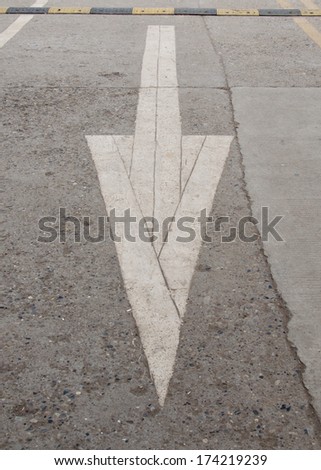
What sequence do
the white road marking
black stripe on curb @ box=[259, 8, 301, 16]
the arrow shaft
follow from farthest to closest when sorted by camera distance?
black stripe on curb @ box=[259, 8, 301, 16] < the white road marking < the arrow shaft

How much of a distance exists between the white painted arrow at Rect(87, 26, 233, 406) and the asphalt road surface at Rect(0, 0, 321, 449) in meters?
0.01

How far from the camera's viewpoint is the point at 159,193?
15.6 feet

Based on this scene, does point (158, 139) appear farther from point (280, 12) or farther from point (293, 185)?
point (280, 12)

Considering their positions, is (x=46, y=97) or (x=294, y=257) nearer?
(x=294, y=257)

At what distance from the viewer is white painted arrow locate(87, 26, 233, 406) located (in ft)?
11.5

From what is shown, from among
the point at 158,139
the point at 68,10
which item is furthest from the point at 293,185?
the point at 68,10

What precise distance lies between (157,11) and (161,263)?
6.95m

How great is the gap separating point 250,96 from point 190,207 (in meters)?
2.36

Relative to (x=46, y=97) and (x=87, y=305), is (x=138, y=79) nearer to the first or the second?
(x=46, y=97)

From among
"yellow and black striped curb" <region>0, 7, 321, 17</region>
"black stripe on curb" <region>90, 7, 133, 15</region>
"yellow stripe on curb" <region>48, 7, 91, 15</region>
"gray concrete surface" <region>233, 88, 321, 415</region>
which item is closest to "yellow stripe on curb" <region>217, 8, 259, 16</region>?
"yellow and black striped curb" <region>0, 7, 321, 17</region>

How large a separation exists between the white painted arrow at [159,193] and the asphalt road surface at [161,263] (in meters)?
0.01

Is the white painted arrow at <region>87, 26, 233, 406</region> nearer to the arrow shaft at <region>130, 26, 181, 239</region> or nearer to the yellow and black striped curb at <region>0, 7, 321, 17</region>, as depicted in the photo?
the arrow shaft at <region>130, 26, 181, 239</region>

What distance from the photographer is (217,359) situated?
3.24 metres

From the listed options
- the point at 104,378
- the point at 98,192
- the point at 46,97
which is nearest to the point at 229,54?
the point at 46,97
